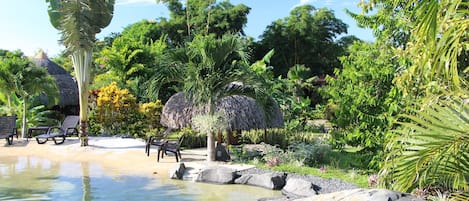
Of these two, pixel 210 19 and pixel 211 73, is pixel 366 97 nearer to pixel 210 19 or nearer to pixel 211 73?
pixel 211 73

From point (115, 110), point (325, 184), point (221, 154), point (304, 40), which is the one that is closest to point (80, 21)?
point (115, 110)

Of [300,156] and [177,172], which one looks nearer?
[177,172]

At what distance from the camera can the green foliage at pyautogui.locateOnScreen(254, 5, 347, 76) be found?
32.2 m

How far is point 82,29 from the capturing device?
1378cm

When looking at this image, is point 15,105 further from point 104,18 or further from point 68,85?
point 104,18

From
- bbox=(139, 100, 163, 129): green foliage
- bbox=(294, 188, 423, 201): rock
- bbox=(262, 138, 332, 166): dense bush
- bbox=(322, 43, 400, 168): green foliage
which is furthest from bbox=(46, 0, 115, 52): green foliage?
bbox=(294, 188, 423, 201): rock

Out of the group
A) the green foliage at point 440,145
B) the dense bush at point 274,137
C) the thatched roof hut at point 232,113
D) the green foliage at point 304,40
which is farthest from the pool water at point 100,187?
the green foliage at point 304,40

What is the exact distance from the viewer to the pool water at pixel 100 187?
315 inches

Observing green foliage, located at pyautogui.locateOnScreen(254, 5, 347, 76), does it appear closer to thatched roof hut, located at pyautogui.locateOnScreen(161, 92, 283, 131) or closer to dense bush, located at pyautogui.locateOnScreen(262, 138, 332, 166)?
thatched roof hut, located at pyautogui.locateOnScreen(161, 92, 283, 131)

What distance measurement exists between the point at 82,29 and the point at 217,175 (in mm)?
7157

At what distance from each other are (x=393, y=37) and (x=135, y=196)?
16.4 feet

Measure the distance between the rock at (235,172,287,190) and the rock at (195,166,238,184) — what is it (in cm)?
16

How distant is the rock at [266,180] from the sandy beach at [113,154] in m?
1.38

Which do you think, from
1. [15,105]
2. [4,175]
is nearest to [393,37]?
[4,175]
